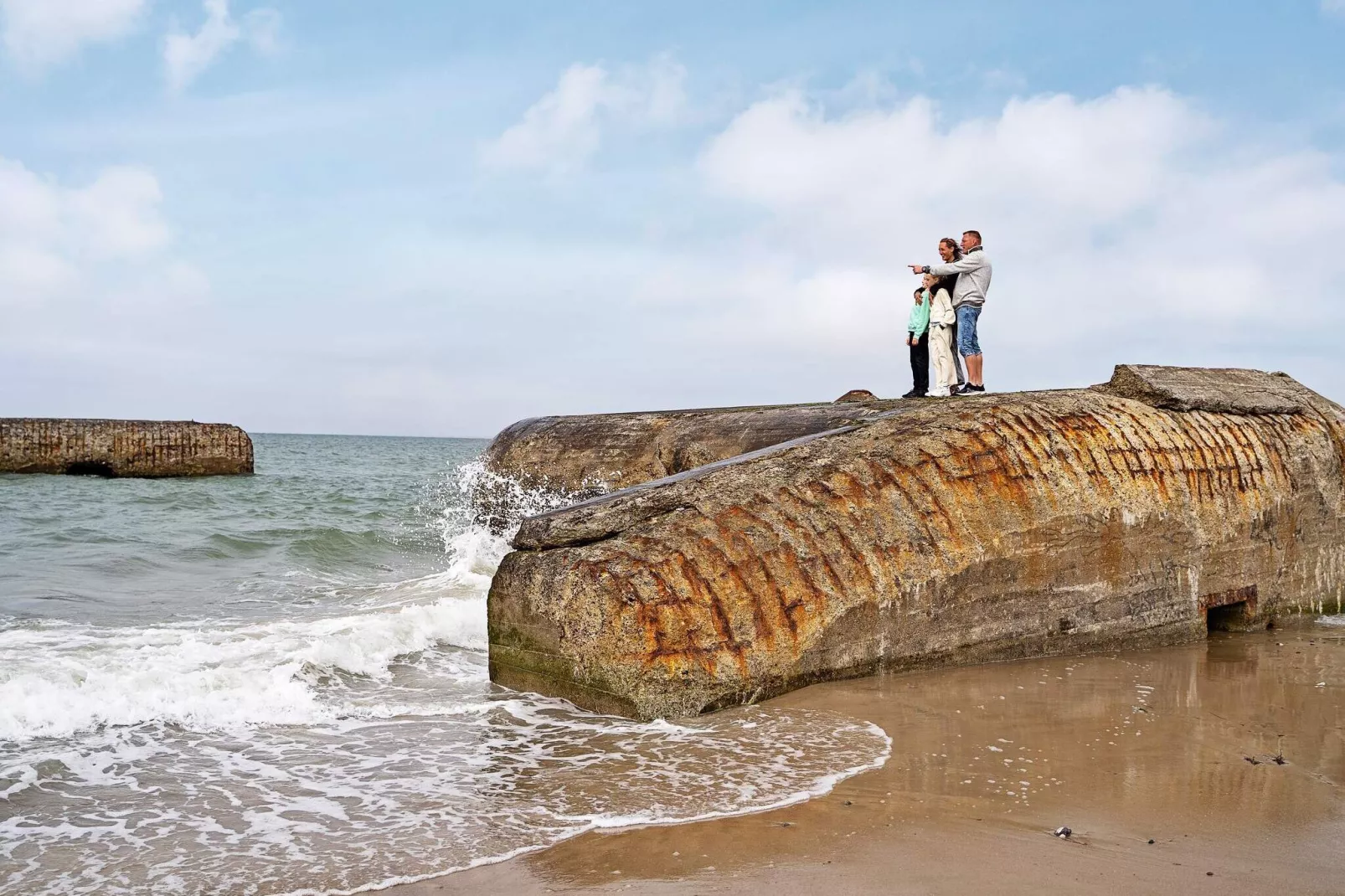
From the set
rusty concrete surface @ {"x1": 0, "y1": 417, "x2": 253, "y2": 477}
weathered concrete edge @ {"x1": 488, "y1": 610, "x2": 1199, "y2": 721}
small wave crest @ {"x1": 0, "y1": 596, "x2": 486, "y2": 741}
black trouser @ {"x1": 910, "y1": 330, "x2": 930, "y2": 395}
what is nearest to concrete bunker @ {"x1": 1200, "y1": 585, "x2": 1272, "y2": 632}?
weathered concrete edge @ {"x1": 488, "y1": 610, "x2": 1199, "y2": 721}

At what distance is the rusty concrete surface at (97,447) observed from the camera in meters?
21.3

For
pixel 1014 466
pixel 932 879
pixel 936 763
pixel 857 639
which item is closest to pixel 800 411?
pixel 1014 466

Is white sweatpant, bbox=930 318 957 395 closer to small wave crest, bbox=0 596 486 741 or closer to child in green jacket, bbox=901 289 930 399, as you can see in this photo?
child in green jacket, bbox=901 289 930 399

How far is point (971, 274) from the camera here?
7.66 m

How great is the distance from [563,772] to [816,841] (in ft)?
3.35

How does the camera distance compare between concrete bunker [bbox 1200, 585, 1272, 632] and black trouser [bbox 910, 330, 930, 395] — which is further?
black trouser [bbox 910, 330, 930, 395]

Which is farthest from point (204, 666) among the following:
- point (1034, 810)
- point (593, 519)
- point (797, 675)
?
point (1034, 810)

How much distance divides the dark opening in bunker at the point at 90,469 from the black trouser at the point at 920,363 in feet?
61.3

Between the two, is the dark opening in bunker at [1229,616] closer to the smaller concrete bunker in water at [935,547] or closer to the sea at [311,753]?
the smaller concrete bunker in water at [935,547]

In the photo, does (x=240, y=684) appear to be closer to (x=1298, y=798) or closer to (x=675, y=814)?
(x=675, y=814)

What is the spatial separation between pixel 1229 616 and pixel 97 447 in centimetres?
2143

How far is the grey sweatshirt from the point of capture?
7.61 meters

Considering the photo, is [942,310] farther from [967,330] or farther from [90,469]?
[90,469]

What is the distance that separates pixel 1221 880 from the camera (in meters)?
2.64
